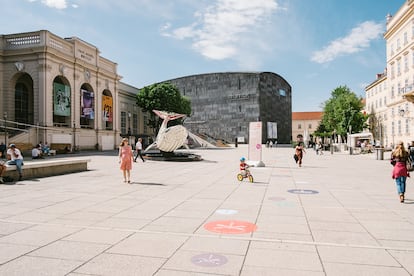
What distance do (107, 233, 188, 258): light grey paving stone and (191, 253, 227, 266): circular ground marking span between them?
0.45 metres

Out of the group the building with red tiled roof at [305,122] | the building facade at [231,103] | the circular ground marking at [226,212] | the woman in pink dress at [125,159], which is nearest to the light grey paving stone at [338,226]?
the circular ground marking at [226,212]

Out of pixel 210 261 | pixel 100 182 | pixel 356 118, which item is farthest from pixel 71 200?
pixel 356 118

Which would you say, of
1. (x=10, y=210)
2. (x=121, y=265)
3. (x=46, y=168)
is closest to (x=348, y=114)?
(x=46, y=168)

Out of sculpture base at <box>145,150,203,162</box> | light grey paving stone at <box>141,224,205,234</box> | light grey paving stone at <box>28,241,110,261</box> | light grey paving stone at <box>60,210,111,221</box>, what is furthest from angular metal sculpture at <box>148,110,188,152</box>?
light grey paving stone at <box>28,241,110,261</box>

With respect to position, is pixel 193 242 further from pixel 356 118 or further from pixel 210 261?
pixel 356 118

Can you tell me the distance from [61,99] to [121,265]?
119 feet

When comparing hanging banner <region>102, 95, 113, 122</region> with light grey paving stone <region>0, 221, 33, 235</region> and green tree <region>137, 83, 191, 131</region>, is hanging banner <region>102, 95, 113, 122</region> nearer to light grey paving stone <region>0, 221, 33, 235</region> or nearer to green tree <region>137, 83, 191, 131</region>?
green tree <region>137, 83, 191, 131</region>

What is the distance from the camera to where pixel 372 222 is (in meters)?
6.75

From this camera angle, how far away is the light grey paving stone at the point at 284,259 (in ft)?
14.1

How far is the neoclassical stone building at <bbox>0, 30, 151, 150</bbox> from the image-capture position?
3409 cm

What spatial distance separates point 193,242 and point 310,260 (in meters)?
1.85

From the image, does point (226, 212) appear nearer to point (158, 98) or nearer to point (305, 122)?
point (158, 98)

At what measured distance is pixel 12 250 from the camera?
490 centimetres

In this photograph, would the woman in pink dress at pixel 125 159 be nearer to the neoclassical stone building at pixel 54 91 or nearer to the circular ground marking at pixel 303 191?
the circular ground marking at pixel 303 191
